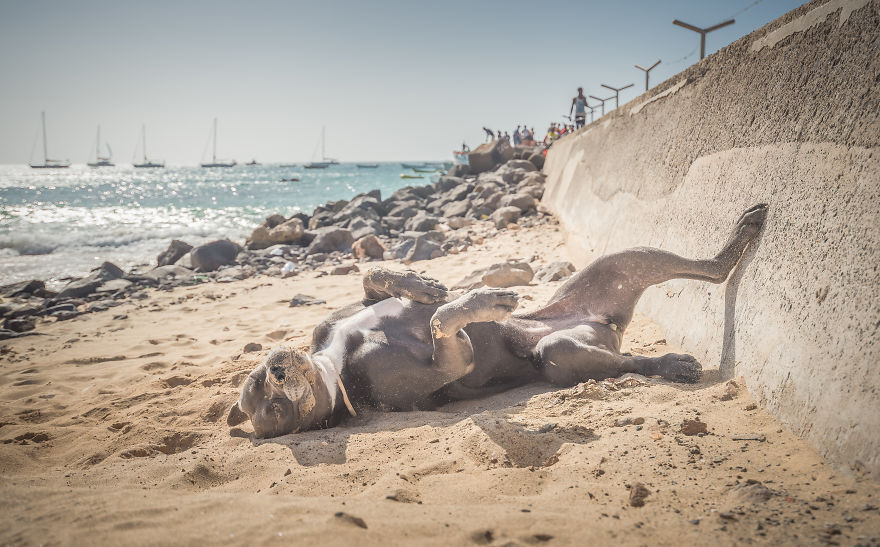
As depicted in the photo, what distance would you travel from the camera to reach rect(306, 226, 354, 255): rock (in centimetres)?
1098

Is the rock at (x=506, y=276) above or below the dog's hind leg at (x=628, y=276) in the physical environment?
below

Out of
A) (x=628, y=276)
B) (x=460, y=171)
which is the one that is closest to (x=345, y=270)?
(x=628, y=276)

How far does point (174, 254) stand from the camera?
431 inches

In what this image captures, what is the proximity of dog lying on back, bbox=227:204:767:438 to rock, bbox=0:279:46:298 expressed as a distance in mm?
7640

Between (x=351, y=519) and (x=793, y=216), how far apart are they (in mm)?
2452

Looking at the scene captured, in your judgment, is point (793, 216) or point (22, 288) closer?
point (793, 216)

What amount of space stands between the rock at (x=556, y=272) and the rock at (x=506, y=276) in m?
0.19

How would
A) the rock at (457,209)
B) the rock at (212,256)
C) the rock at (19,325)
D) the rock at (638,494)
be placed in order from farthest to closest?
the rock at (457,209) → the rock at (212,256) → the rock at (19,325) → the rock at (638,494)

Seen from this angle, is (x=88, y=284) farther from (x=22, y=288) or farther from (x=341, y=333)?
(x=341, y=333)

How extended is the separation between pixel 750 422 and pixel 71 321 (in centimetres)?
782

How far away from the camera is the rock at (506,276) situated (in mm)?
5941

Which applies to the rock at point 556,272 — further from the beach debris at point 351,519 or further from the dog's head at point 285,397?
the beach debris at point 351,519

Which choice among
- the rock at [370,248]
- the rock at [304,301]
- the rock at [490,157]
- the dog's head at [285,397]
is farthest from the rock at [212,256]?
the rock at [490,157]

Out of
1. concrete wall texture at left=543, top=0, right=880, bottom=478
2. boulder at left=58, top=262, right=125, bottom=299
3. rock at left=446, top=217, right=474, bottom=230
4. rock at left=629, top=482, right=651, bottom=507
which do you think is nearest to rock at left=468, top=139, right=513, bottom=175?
rock at left=446, top=217, right=474, bottom=230
